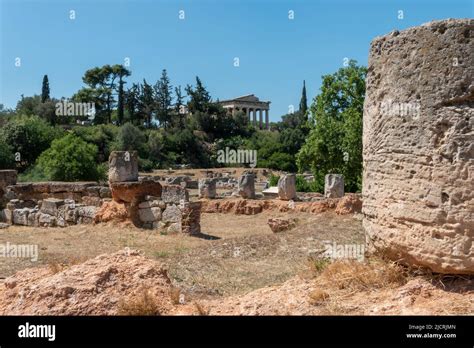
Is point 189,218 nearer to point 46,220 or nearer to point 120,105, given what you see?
point 46,220

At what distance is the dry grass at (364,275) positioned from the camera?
412cm

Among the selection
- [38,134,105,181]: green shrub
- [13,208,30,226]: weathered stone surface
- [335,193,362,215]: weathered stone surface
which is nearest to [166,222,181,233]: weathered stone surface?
[13,208,30,226]: weathered stone surface

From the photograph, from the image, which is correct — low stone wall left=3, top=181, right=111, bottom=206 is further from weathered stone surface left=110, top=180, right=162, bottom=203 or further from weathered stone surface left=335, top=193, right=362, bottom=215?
weathered stone surface left=335, top=193, right=362, bottom=215

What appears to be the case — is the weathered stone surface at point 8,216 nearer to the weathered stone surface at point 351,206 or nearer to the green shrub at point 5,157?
the weathered stone surface at point 351,206

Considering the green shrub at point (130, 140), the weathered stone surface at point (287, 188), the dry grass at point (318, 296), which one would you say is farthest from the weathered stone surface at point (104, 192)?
the green shrub at point (130, 140)

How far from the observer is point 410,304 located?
147 inches

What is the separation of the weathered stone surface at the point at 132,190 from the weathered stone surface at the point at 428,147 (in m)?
8.14

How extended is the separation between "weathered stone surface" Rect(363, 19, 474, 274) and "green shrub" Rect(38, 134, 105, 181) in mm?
21621

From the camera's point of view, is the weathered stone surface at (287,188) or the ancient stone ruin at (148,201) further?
the weathered stone surface at (287,188)

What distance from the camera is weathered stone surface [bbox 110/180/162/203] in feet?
37.6

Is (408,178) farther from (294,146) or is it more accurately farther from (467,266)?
(294,146)

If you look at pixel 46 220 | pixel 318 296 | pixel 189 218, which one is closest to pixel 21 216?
pixel 46 220

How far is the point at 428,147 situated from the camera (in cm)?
386
